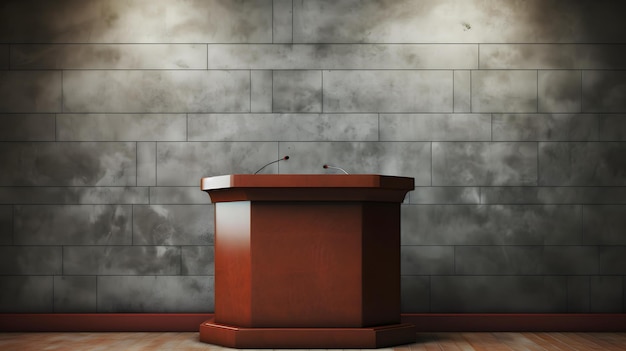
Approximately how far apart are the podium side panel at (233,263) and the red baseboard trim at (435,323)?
76 cm

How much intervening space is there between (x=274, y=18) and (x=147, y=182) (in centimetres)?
156

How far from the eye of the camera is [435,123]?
5453mm

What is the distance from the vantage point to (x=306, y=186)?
14.2 ft

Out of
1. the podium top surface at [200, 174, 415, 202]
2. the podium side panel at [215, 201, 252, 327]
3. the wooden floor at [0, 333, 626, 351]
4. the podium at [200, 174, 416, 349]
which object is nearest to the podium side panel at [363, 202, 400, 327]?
the podium at [200, 174, 416, 349]

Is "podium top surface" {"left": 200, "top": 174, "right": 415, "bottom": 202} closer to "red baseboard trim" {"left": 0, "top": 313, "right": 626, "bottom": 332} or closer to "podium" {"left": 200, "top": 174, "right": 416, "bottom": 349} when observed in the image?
"podium" {"left": 200, "top": 174, "right": 416, "bottom": 349}

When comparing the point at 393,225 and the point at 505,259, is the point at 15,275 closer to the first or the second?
the point at 393,225

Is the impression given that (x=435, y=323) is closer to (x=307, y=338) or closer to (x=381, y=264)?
(x=381, y=264)

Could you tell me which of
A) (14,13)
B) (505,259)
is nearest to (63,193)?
(14,13)

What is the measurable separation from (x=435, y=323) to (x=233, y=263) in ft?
5.54

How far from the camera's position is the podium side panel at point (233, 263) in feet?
14.5

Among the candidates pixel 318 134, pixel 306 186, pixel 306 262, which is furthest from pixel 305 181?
pixel 318 134

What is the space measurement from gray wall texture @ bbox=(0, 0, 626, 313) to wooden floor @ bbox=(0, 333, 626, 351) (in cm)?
31

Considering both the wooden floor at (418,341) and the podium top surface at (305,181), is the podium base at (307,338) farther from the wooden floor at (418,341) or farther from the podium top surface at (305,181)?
the podium top surface at (305,181)

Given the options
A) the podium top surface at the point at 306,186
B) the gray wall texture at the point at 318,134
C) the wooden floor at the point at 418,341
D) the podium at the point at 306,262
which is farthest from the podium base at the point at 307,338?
the gray wall texture at the point at 318,134
